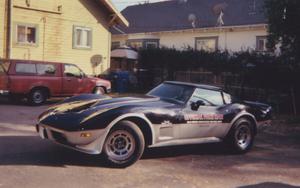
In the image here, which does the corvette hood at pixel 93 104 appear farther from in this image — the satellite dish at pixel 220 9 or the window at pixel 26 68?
the satellite dish at pixel 220 9

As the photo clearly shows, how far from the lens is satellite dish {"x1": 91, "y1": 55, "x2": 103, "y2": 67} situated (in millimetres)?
23891

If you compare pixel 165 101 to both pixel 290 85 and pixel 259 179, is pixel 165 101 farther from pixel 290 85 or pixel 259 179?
pixel 290 85

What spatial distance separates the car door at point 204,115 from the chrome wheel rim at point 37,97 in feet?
29.4

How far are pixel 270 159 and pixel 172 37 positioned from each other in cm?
2360

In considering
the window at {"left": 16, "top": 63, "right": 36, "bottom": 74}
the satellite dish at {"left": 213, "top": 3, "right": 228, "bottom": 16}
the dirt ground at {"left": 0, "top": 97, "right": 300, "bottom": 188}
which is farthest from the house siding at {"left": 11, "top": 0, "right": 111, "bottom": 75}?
the dirt ground at {"left": 0, "top": 97, "right": 300, "bottom": 188}

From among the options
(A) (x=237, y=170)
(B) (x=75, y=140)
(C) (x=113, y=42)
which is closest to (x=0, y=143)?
(B) (x=75, y=140)

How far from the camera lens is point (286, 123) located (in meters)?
14.5

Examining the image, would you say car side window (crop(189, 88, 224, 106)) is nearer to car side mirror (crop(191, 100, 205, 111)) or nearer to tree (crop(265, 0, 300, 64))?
car side mirror (crop(191, 100, 205, 111))

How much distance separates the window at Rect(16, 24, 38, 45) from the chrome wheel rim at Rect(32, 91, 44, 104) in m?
5.38

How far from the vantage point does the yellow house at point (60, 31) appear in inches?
818

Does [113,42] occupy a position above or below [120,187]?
above

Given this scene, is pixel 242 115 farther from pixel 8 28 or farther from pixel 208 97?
pixel 8 28

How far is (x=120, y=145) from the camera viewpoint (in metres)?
7.56

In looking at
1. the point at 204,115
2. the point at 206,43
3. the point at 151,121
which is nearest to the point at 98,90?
the point at 204,115
